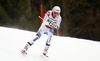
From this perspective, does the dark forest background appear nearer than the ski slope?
No

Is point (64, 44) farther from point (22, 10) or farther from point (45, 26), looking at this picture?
point (22, 10)

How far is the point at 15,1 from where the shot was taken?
23297 millimetres

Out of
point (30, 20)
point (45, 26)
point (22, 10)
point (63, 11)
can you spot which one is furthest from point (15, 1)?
point (45, 26)

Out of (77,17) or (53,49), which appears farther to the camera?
(77,17)

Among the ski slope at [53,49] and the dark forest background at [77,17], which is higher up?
the ski slope at [53,49]

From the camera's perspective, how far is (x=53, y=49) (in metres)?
5.84

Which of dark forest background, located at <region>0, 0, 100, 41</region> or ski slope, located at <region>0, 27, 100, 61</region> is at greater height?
ski slope, located at <region>0, 27, 100, 61</region>

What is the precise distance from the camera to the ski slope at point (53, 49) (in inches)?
192

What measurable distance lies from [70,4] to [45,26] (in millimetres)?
12039

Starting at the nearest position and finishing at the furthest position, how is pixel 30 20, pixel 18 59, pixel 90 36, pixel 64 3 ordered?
pixel 18 59, pixel 64 3, pixel 90 36, pixel 30 20

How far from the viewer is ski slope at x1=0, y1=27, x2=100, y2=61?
4.88 meters

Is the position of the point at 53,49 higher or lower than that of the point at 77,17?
higher

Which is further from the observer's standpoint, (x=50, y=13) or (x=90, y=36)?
(x=90, y=36)

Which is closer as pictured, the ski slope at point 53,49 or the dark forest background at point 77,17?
the ski slope at point 53,49
